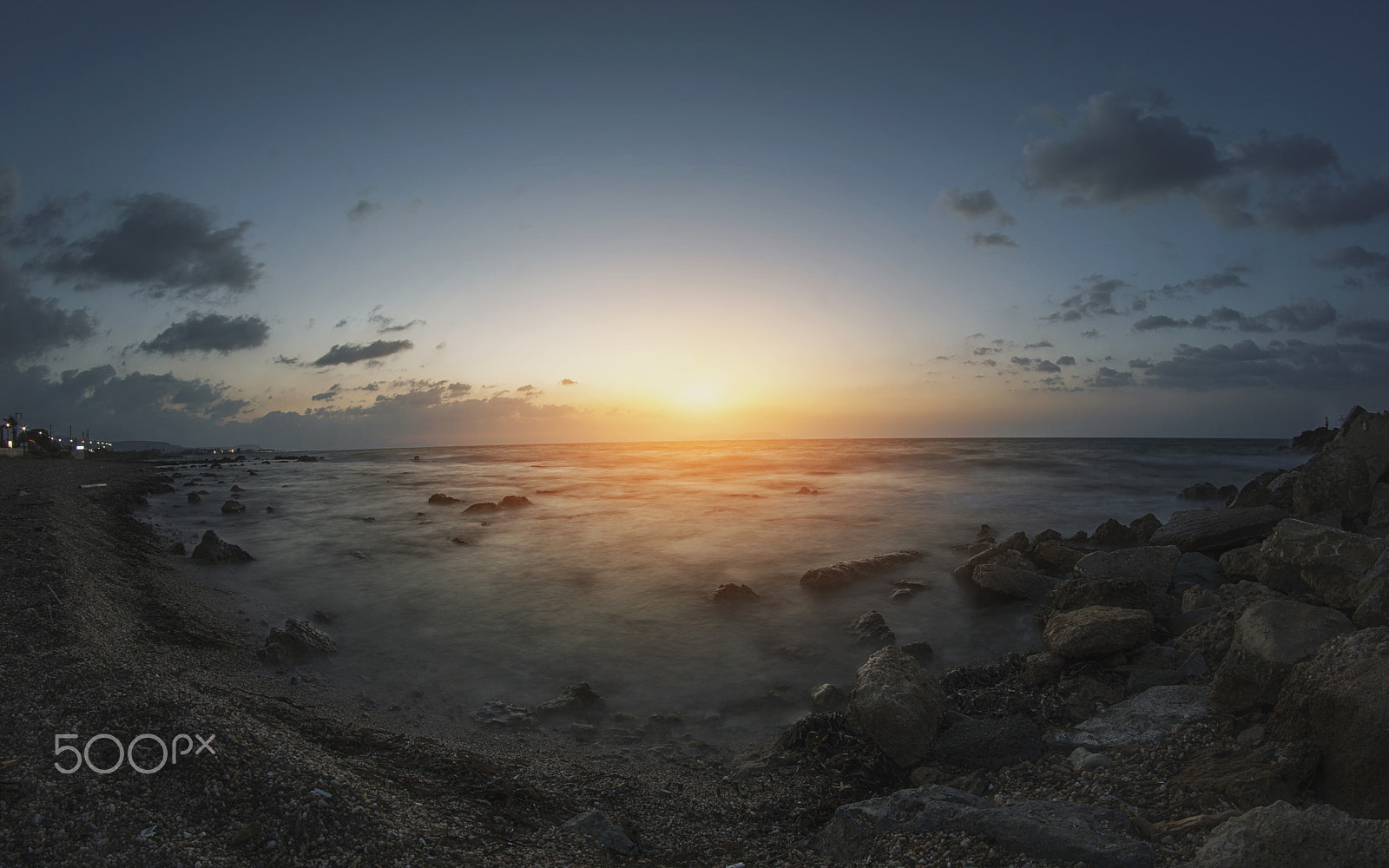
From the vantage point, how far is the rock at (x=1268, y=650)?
4199 mm

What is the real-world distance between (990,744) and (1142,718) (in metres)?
1.27

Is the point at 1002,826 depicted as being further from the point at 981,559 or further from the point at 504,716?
the point at 981,559

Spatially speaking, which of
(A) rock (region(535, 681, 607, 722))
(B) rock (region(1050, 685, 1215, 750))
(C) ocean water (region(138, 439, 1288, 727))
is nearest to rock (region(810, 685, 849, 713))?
(C) ocean water (region(138, 439, 1288, 727))

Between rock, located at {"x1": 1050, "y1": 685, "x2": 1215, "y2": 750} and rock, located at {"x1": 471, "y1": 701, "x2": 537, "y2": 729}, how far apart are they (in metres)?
4.89

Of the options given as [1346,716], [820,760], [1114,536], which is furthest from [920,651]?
[1114,536]

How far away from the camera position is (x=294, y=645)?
7.38 metres

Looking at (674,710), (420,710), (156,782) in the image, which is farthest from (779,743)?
(156,782)

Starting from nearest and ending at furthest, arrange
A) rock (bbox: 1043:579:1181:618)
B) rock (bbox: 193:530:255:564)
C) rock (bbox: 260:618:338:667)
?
1. rock (bbox: 260:618:338:667)
2. rock (bbox: 1043:579:1181:618)
3. rock (bbox: 193:530:255:564)

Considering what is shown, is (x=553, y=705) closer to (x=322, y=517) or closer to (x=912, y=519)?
(x=912, y=519)

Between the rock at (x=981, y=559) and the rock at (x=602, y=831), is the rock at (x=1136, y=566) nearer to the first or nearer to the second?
the rock at (x=981, y=559)

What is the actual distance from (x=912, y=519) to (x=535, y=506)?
48.5 ft

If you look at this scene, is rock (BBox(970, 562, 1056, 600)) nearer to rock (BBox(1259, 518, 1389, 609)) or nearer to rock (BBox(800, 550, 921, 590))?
rock (BBox(800, 550, 921, 590))

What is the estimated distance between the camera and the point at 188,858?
284 centimetres

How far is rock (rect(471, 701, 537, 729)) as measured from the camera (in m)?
6.12
